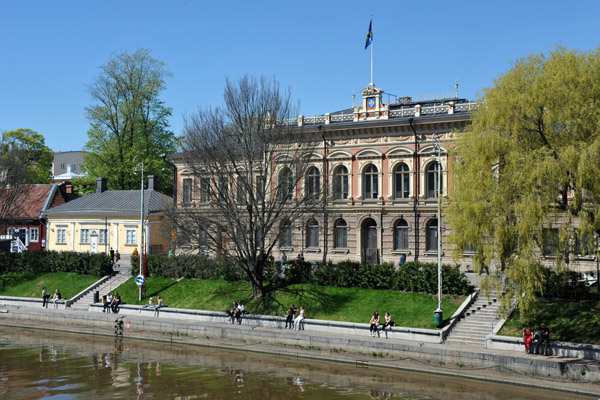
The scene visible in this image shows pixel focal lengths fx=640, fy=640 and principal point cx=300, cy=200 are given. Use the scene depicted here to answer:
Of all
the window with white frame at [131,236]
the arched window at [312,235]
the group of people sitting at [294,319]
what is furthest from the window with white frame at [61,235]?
the group of people sitting at [294,319]

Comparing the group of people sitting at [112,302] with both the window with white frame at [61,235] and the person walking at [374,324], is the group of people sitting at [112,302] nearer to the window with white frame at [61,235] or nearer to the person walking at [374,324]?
the person walking at [374,324]

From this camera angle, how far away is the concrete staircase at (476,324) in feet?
109

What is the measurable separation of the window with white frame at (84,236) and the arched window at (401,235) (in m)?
30.5

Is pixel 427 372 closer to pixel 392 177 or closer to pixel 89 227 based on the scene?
pixel 392 177

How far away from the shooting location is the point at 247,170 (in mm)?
41125

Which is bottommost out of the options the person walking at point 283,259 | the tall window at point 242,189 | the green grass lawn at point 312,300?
the green grass lawn at point 312,300

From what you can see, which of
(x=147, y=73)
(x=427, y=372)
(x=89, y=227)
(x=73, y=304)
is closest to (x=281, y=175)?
(x=427, y=372)

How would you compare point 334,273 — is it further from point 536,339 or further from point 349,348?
point 536,339

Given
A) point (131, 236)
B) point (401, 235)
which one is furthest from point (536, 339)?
point (131, 236)

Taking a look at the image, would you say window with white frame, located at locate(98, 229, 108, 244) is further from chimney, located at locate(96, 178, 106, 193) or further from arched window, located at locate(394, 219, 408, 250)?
arched window, located at locate(394, 219, 408, 250)

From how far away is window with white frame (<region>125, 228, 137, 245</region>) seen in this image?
5959cm

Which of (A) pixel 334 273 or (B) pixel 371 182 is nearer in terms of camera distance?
(A) pixel 334 273

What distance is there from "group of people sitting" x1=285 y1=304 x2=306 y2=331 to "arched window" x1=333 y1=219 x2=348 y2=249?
12.7m

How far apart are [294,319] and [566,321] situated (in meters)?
15.1
